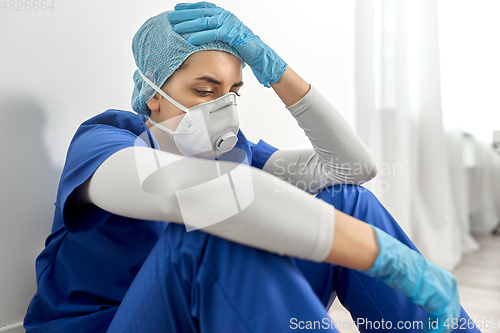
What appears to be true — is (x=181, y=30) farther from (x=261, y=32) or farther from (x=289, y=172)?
(x=261, y=32)

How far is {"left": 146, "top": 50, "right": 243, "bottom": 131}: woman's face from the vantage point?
0.88 meters

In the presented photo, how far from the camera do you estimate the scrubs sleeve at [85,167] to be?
62 centimetres

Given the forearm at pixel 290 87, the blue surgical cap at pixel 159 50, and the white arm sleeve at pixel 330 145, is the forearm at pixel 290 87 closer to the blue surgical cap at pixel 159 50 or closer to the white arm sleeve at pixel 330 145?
the white arm sleeve at pixel 330 145

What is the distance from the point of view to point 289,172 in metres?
1.16

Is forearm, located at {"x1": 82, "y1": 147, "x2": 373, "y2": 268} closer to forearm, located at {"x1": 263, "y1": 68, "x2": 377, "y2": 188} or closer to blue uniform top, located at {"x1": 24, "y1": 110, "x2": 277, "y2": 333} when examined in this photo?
blue uniform top, located at {"x1": 24, "y1": 110, "x2": 277, "y2": 333}

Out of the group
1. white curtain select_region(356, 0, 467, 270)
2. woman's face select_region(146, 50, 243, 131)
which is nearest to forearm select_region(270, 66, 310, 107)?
woman's face select_region(146, 50, 243, 131)

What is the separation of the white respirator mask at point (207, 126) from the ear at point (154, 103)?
35 millimetres

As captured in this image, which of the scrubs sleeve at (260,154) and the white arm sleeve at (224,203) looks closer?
the white arm sleeve at (224,203)

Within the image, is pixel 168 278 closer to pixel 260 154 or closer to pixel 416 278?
pixel 416 278

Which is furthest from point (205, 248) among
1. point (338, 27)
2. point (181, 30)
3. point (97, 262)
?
point (338, 27)

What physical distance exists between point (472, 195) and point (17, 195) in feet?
9.41

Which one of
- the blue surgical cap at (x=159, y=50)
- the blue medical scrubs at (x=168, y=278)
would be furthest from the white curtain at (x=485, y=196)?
the blue surgical cap at (x=159, y=50)

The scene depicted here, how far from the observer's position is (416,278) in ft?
2.06

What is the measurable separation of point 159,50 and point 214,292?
0.60 m
